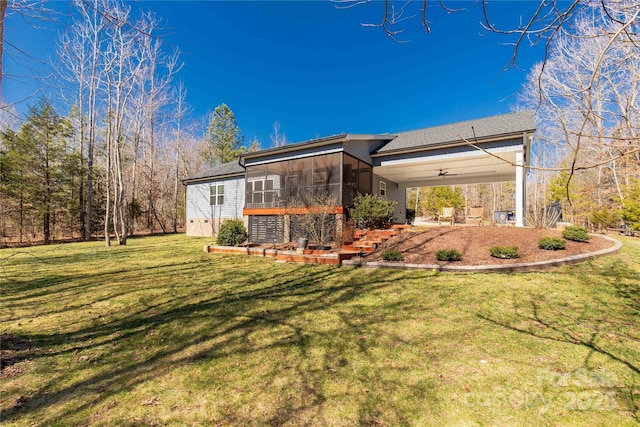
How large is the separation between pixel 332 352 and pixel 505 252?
5368 millimetres

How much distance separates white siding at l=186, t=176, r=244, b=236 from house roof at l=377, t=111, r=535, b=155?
9.55 metres

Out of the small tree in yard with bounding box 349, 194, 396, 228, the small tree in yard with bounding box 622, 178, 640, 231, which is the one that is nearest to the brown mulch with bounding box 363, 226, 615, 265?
the small tree in yard with bounding box 349, 194, 396, 228

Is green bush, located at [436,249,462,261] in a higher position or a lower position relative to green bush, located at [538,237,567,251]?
lower

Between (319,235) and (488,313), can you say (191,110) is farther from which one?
(488,313)

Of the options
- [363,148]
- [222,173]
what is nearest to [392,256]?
[363,148]

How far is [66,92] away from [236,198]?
1084 cm

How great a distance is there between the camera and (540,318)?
366cm

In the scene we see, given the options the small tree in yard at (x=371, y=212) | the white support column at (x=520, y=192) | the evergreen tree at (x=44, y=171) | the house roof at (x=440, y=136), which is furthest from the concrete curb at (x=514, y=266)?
the evergreen tree at (x=44, y=171)

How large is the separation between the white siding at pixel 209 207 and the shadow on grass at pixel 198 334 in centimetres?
1097

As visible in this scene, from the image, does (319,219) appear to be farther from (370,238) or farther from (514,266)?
(514,266)

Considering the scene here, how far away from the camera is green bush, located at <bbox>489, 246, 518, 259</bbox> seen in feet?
20.2

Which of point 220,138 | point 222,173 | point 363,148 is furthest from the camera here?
point 220,138

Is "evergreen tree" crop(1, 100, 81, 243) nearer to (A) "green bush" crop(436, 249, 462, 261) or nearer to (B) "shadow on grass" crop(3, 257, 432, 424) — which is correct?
(B) "shadow on grass" crop(3, 257, 432, 424)

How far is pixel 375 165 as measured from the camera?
1198 cm
